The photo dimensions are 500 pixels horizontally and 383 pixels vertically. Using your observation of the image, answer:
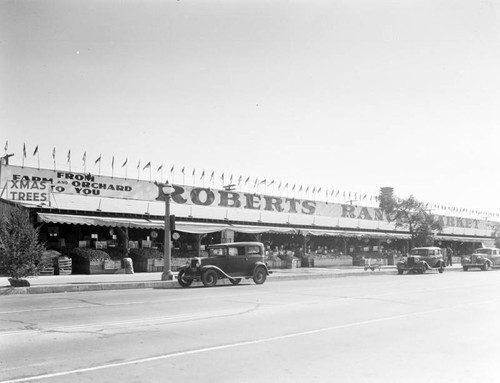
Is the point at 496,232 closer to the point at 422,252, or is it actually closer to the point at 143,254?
the point at 422,252

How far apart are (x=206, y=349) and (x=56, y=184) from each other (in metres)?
21.0

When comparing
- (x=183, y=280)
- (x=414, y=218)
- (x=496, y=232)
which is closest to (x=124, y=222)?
(x=183, y=280)

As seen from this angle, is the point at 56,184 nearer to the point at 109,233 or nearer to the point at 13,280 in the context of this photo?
the point at 109,233

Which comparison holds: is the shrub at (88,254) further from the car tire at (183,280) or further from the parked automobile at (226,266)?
the car tire at (183,280)

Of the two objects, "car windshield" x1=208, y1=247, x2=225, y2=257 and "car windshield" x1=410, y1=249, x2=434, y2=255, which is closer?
"car windshield" x1=208, y1=247, x2=225, y2=257

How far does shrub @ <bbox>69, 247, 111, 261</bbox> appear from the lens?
82.7ft

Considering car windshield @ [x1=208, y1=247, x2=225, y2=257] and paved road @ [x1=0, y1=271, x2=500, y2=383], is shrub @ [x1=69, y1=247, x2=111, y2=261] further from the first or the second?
paved road @ [x1=0, y1=271, x2=500, y2=383]

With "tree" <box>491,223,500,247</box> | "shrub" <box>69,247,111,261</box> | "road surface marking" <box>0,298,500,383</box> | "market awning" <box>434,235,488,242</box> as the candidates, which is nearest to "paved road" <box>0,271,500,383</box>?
"road surface marking" <box>0,298,500,383</box>

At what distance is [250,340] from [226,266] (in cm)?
1261

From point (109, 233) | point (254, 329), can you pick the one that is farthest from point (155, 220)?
point (254, 329)

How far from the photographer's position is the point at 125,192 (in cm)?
2891

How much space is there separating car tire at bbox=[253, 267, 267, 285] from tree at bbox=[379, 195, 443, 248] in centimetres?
2288

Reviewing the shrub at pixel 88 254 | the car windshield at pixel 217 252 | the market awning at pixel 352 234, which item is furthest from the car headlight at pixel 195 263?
the market awning at pixel 352 234

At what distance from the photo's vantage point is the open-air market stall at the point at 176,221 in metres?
25.1
